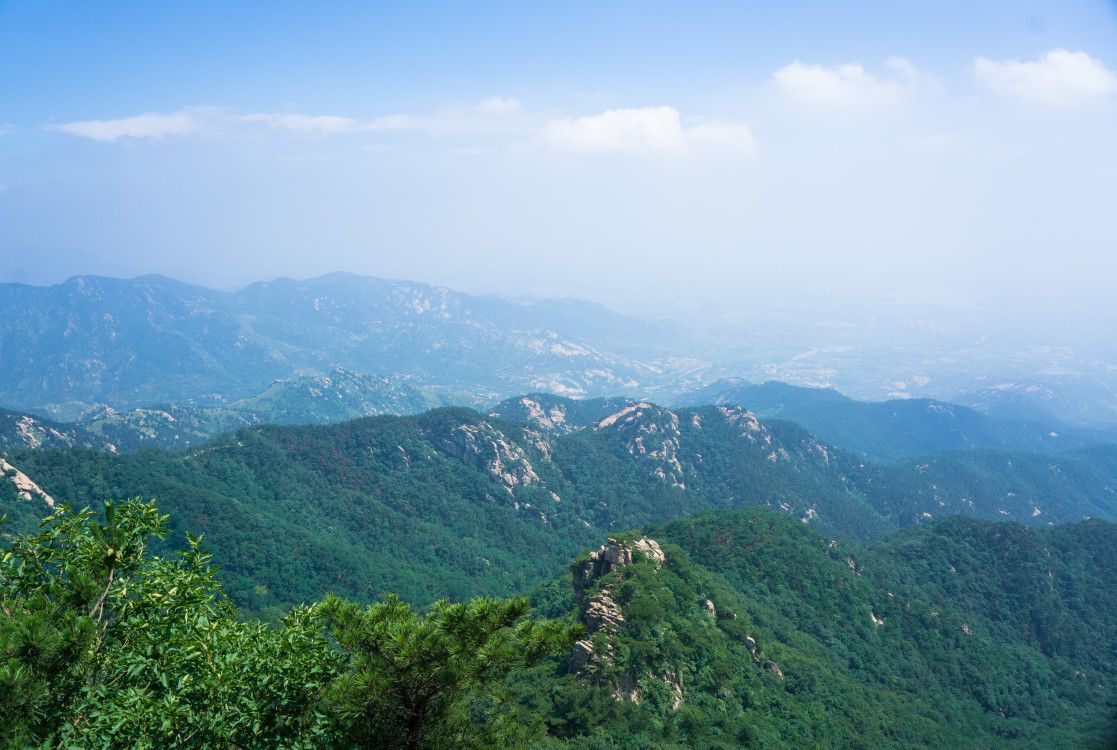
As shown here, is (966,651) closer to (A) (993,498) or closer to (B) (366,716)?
(B) (366,716)

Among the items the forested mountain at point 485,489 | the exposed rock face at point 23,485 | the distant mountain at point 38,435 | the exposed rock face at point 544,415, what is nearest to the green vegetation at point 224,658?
the forested mountain at point 485,489

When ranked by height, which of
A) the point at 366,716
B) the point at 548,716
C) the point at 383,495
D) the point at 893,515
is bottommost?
the point at 893,515

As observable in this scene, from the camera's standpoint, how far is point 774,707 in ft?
145

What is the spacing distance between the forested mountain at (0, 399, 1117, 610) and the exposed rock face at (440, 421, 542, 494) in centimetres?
30

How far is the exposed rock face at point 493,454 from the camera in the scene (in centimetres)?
12681

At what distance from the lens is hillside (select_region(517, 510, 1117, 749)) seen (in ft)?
128

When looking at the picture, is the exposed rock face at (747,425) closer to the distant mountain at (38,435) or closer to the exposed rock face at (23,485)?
the exposed rock face at (23,485)

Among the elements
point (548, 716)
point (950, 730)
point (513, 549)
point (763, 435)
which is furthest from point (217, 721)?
point (763, 435)

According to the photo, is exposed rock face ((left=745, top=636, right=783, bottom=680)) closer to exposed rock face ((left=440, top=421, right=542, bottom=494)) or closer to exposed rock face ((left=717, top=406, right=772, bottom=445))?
exposed rock face ((left=440, top=421, right=542, bottom=494))

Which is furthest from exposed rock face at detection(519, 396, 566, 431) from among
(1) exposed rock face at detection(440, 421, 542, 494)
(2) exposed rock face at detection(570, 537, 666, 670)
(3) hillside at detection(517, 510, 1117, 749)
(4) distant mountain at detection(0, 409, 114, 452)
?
(2) exposed rock face at detection(570, 537, 666, 670)

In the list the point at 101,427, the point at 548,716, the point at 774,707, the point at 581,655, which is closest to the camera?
the point at 548,716

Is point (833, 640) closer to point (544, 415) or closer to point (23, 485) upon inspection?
point (23, 485)

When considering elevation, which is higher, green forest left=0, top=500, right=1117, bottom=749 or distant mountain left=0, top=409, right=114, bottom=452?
green forest left=0, top=500, right=1117, bottom=749

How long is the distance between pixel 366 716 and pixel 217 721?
9.07ft
